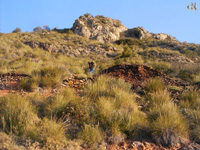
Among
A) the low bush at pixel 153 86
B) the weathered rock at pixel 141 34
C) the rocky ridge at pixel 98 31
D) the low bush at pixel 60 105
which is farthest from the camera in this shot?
the weathered rock at pixel 141 34

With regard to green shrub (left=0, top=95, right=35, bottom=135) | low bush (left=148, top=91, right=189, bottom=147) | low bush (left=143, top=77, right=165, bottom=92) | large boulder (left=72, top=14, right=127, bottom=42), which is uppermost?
large boulder (left=72, top=14, right=127, bottom=42)

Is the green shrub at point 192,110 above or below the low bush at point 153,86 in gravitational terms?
below

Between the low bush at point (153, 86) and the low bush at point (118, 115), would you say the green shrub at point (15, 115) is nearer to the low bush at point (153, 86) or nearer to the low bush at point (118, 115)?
the low bush at point (118, 115)

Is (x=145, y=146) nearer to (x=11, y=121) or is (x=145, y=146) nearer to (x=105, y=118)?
(x=105, y=118)

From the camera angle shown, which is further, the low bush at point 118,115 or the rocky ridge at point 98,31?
the rocky ridge at point 98,31

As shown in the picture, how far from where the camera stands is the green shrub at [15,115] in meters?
3.56

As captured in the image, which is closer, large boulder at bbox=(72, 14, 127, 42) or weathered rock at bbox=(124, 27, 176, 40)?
large boulder at bbox=(72, 14, 127, 42)

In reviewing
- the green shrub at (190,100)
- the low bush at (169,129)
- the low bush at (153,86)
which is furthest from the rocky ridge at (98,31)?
the low bush at (169,129)

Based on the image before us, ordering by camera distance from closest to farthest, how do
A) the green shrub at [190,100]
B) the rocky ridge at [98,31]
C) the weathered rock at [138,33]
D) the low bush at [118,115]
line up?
the low bush at [118,115] < the green shrub at [190,100] < the rocky ridge at [98,31] < the weathered rock at [138,33]

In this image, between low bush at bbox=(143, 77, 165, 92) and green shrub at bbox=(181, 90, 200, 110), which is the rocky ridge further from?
green shrub at bbox=(181, 90, 200, 110)

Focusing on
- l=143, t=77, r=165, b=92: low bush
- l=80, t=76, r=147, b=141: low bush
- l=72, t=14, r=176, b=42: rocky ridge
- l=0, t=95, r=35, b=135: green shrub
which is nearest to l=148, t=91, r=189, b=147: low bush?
l=80, t=76, r=147, b=141: low bush

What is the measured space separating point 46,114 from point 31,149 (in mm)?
1429

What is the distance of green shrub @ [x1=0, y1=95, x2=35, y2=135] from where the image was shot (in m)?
3.56

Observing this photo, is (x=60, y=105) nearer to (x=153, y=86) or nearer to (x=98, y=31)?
(x=153, y=86)
